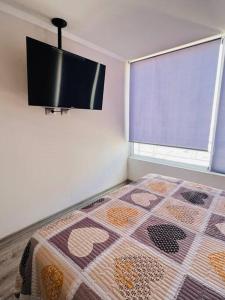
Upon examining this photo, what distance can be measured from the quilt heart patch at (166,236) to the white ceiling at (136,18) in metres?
1.87

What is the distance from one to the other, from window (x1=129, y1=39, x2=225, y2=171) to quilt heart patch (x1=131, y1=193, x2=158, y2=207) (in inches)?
57.1

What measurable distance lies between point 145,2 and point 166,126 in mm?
1721

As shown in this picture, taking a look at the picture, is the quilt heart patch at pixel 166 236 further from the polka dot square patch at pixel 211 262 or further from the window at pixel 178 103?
the window at pixel 178 103

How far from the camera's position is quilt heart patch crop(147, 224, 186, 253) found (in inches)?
38.9

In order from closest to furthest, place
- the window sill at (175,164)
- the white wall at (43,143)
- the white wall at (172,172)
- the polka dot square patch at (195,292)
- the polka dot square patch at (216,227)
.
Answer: the polka dot square patch at (195,292) → the polka dot square patch at (216,227) → the white wall at (43,143) → the white wall at (172,172) → the window sill at (175,164)

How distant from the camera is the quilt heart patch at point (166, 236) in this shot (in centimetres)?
99

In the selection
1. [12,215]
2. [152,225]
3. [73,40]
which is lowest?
[12,215]

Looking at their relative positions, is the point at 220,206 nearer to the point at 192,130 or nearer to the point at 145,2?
the point at 192,130

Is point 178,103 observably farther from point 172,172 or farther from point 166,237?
point 166,237

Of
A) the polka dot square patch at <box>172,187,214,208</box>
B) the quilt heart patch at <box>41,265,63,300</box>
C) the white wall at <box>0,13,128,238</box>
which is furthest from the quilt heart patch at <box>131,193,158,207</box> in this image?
the white wall at <box>0,13,128,238</box>

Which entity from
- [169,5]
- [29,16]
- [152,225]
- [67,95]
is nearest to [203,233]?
[152,225]

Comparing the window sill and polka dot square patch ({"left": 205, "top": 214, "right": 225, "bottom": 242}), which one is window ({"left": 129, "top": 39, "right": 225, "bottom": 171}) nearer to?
the window sill

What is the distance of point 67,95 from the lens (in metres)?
1.95

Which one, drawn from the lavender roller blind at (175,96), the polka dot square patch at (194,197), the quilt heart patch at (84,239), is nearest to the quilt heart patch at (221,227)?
the polka dot square patch at (194,197)
